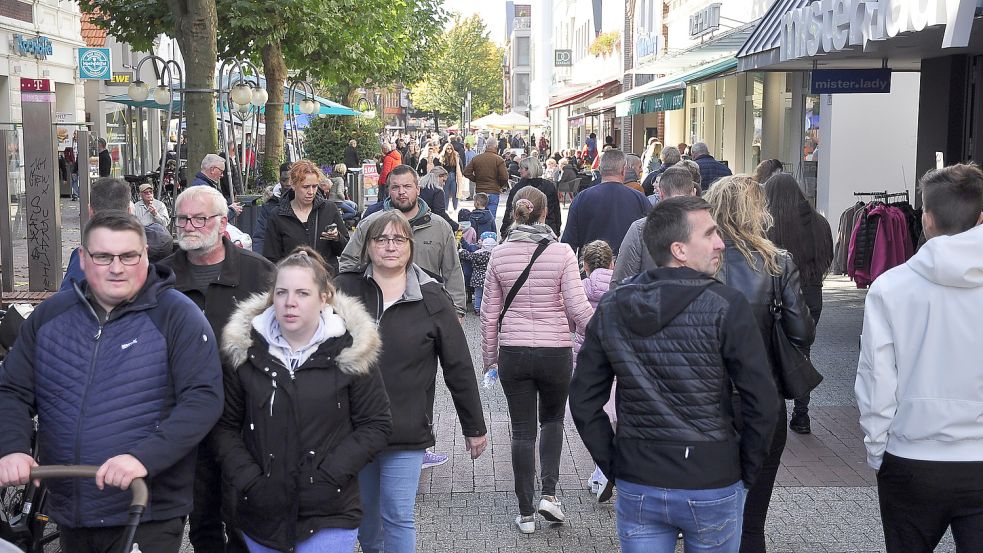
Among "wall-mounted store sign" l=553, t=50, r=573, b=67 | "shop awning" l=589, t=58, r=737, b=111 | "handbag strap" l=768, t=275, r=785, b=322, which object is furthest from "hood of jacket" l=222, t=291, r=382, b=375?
"wall-mounted store sign" l=553, t=50, r=573, b=67

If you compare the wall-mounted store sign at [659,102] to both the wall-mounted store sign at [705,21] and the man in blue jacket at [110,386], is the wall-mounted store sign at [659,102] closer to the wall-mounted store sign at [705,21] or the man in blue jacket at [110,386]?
the wall-mounted store sign at [705,21]

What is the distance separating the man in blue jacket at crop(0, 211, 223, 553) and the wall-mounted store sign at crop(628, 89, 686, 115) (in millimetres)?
17833

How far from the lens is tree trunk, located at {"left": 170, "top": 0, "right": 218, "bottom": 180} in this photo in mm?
14258

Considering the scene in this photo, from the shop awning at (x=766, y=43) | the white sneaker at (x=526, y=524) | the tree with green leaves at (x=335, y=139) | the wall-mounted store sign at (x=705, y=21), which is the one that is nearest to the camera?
the white sneaker at (x=526, y=524)

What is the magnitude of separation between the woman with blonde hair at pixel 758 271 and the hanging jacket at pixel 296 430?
1504 millimetres

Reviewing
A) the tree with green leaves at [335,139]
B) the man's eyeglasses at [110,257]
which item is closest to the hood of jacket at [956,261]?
the man's eyeglasses at [110,257]

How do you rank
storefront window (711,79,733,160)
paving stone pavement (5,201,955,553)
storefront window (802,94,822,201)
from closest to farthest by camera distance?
paving stone pavement (5,201,955,553) < storefront window (802,94,822,201) < storefront window (711,79,733,160)

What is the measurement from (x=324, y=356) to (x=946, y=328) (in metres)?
2.07

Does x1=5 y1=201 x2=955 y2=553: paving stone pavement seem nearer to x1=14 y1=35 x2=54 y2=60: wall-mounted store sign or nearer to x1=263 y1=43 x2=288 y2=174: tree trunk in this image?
x1=263 y1=43 x2=288 y2=174: tree trunk

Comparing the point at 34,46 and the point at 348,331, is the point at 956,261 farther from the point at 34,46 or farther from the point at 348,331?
the point at 34,46

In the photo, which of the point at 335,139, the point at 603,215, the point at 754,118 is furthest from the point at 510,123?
the point at 603,215

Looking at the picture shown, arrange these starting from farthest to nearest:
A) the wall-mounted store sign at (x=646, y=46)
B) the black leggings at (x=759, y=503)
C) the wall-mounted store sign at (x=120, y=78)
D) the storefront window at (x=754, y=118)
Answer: the wall-mounted store sign at (x=120, y=78) → the wall-mounted store sign at (x=646, y=46) → the storefront window at (x=754, y=118) → the black leggings at (x=759, y=503)

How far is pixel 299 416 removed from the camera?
3723 mm

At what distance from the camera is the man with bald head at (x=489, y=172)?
18.1 meters
